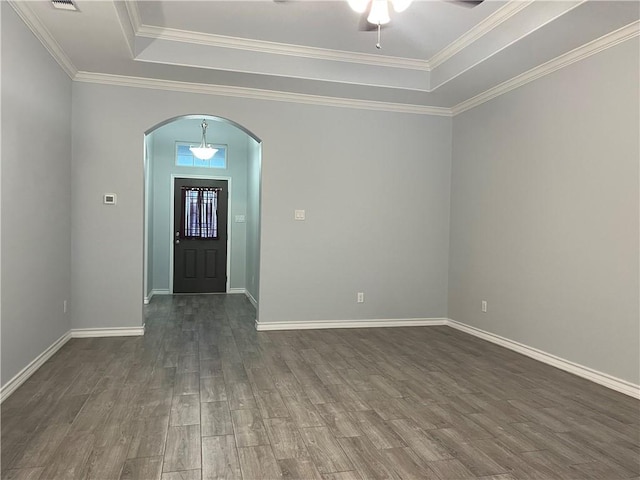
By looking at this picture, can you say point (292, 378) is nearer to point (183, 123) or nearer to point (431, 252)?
point (431, 252)

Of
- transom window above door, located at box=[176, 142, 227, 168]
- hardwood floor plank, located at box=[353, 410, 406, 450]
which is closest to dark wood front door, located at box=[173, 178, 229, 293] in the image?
transom window above door, located at box=[176, 142, 227, 168]

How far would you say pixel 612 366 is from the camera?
3.48 meters

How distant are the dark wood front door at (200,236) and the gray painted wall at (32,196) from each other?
3.37 meters

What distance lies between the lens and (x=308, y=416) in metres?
2.87

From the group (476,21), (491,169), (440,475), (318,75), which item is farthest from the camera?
(491,169)

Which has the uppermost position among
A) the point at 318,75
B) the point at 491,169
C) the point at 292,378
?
the point at 318,75

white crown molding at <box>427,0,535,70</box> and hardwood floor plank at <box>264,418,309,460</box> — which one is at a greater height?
white crown molding at <box>427,0,535,70</box>

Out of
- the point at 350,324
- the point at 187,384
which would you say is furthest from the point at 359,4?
the point at 350,324

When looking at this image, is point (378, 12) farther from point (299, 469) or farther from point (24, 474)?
point (24, 474)

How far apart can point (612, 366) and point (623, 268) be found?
0.78m

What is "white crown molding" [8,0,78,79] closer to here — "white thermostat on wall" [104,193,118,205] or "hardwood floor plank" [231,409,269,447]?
"white thermostat on wall" [104,193,118,205]

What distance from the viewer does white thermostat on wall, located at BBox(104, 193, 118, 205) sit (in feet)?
15.5

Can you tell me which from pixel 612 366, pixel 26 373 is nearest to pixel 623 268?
pixel 612 366

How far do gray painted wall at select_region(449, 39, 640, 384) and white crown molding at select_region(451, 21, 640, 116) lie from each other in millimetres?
55
